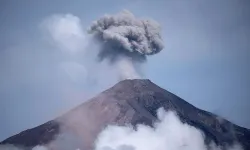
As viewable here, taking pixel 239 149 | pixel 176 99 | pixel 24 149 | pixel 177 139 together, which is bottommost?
pixel 239 149

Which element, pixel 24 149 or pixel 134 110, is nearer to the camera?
pixel 24 149

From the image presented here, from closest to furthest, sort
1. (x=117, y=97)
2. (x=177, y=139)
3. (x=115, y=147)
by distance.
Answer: (x=115, y=147) < (x=177, y=139) < (x=117, y=97)


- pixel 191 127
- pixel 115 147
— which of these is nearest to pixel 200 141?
pixel 191 127

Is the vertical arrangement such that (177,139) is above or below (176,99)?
below

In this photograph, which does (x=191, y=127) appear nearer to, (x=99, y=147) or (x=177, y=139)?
(x=177, y=139)

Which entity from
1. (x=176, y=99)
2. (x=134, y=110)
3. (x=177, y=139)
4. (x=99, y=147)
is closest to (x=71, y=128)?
(x=99, y=147)

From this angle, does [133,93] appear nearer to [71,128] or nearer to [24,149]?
[71,128]

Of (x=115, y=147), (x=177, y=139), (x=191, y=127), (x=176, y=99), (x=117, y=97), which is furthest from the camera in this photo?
(x=176, y=99)
